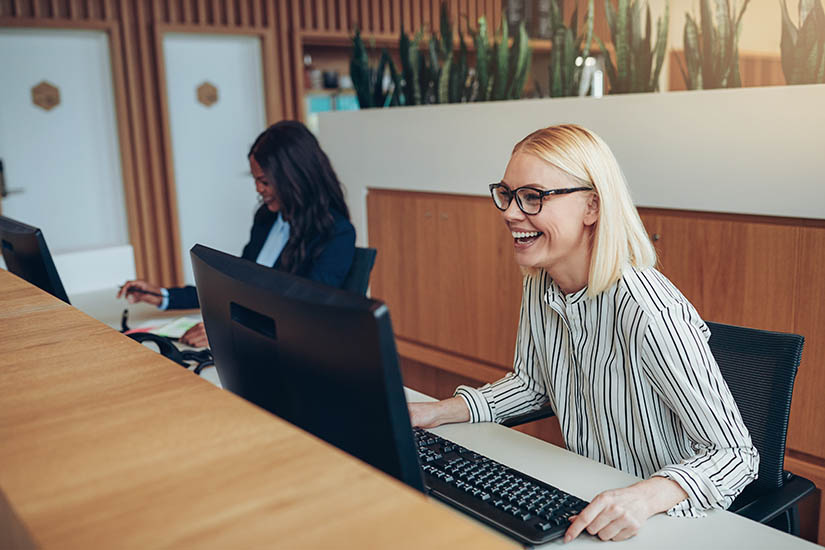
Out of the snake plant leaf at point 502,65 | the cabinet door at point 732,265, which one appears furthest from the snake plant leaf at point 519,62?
the cabinet door at point 732,265

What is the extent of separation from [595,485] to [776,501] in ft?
1.13

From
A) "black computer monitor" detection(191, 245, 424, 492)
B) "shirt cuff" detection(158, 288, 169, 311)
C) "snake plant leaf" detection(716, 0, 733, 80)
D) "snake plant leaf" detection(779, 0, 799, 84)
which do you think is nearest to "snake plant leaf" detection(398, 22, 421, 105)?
"snake plant leaf" detection(716, 0, 733, 80)

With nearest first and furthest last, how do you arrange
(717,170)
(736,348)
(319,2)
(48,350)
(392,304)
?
(48,350)
(736,348)
(717,170)
(392,304)
(319,2)

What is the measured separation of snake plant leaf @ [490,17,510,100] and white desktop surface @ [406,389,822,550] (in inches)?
85.8

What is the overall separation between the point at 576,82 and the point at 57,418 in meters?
2.99

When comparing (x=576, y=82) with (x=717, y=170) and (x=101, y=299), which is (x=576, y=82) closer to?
(x=717, y=170)

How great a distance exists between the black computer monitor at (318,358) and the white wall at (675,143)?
2.06 meters

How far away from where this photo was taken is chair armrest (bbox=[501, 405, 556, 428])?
1.60 meters

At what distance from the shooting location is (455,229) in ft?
11.6

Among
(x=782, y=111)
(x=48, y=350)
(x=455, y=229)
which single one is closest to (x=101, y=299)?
(x=455, y=229)

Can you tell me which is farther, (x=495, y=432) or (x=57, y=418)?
(x=495, y=432)

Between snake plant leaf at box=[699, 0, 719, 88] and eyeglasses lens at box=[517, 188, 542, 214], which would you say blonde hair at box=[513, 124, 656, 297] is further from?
snake plant leaf at box=[699, 0, 719, 88]

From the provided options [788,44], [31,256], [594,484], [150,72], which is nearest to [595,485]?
[594,484]

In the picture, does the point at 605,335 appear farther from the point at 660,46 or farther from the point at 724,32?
the point at 660,46
